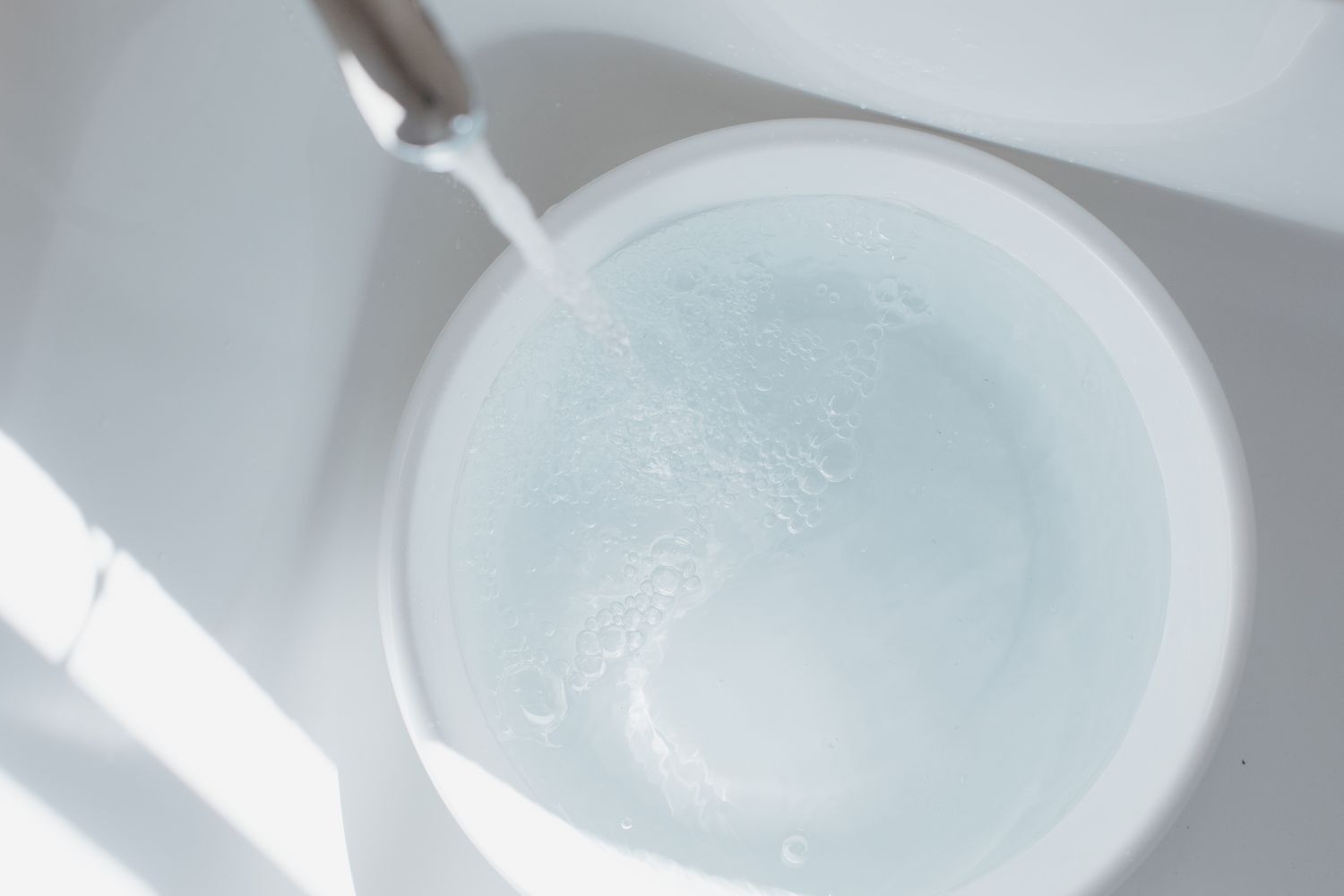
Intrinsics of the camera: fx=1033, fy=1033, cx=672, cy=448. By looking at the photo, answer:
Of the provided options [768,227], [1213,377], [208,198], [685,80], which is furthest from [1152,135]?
[208,198]

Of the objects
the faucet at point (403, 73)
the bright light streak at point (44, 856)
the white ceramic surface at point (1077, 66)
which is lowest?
the bright light streak at point (44, 856)

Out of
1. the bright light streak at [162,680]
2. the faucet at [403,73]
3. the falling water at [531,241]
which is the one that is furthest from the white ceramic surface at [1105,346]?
the faucet at [403,73]

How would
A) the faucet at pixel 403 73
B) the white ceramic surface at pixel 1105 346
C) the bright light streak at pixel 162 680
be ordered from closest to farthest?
the faucet at pixel 403 73
the bright light streak at pixel 162 680
the white ceramic surface at pixel 1105 346

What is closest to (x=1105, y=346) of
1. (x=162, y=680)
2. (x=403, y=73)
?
(x=403, y=73)

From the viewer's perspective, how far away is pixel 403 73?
47 cm

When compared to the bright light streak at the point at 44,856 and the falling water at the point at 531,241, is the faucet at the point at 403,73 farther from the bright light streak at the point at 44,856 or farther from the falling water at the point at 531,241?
the bright light streak at the point at 44,856

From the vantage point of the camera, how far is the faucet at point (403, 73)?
0.47m

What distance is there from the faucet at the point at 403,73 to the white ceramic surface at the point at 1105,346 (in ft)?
1.48

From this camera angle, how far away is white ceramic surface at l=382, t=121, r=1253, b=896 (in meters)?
0.84

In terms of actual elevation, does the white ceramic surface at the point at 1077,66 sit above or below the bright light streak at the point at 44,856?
above

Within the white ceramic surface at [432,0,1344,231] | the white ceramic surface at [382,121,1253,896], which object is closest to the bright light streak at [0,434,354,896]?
the white ceramic surface at [382,121,1253,896]

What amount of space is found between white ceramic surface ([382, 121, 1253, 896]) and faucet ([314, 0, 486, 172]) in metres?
0.45

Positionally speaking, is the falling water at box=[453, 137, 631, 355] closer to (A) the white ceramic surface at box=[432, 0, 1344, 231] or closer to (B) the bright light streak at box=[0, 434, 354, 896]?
(A) the white ceramic surface at box=[432, 0, 1344, 231]

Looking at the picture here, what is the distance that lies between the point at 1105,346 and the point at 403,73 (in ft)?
2.31
